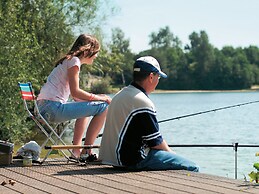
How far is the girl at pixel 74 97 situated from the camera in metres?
5.85

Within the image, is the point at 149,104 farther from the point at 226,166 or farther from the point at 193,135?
the point at 193,135

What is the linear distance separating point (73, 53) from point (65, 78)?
23cm

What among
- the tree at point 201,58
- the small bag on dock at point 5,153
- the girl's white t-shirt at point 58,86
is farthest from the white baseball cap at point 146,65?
the tree at point 201,58

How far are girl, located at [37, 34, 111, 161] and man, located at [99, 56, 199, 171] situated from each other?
A: 549 mm

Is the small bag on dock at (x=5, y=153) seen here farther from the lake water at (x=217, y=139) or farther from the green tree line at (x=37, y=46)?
the green tree line at (x=37, y=46)

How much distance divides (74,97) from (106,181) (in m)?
1.33

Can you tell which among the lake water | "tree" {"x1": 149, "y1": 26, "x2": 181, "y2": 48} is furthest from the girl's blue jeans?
"tree" {"x1": 149, "y1": 26, "x2": 181, "y2": 48}

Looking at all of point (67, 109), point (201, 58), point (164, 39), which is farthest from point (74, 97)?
point (164, 39)

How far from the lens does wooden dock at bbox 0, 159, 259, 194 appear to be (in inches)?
171

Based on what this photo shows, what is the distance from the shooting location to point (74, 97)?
589 cm

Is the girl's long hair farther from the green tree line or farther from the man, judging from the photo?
the green tree line

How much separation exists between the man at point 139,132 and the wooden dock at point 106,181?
104 millimetres

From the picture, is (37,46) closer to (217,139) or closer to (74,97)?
(217,139)

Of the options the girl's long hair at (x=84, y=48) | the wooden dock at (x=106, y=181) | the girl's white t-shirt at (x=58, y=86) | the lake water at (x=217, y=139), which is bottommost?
the lake water at (x=217, y=139)
